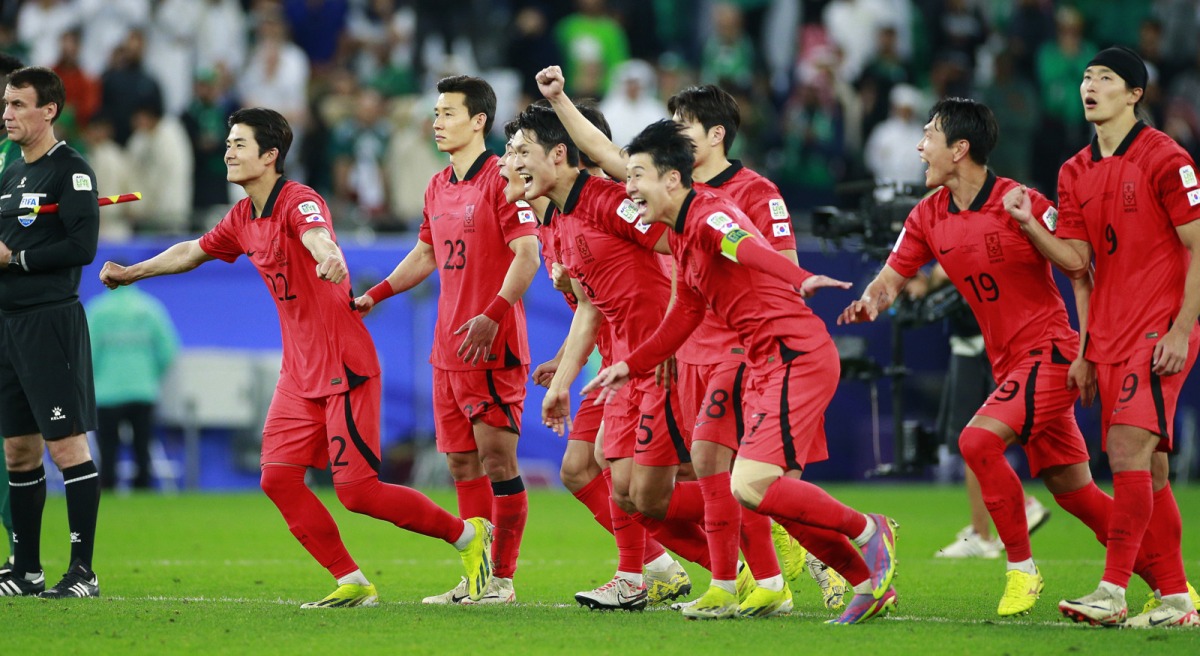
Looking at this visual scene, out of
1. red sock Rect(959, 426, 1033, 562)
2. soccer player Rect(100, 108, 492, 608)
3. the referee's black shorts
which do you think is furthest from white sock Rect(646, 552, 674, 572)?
the referee's black shorts

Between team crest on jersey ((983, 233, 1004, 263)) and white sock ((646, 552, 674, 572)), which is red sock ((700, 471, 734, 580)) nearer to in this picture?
white sock ((646, 552, 674, 572))

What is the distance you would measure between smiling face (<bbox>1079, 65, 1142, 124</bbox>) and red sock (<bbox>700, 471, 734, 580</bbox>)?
246cm

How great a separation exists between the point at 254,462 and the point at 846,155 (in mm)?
7654

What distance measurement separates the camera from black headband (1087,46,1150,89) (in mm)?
7488

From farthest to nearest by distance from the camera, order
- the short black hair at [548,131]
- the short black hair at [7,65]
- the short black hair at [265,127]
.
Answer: the short black hair at [7,65] → the short black hair at [265,127] → the short black hair at [548,131]

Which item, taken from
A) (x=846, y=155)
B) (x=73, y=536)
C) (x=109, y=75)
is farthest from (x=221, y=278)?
(x=73, y=536)

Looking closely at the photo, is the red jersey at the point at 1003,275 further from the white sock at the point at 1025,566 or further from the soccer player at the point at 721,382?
the white sock at the point at 1025,566

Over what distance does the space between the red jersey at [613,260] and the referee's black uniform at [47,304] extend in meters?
2.72

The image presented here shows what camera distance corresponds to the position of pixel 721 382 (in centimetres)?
768

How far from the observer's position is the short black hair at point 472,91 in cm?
861

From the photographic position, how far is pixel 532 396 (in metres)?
16.6

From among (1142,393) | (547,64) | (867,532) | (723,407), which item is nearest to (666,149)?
(723,407)

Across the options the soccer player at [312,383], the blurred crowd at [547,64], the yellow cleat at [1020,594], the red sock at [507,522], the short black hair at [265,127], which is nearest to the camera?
the yellow cleat at [1020,594]

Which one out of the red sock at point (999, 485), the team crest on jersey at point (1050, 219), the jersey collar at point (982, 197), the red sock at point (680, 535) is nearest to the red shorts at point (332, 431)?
the red sock at point (680, 535)
